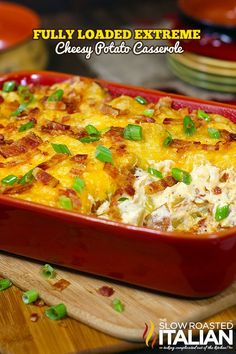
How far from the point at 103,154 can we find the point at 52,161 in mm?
237

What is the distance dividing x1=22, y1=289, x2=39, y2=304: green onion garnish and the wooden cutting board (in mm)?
26

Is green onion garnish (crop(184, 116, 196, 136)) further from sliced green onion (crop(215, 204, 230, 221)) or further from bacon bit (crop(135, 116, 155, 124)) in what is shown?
sliced green onion (crop(215, 204, 230, 221))

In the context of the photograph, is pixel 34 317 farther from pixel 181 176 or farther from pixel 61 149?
pixel 181 176

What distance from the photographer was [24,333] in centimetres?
272

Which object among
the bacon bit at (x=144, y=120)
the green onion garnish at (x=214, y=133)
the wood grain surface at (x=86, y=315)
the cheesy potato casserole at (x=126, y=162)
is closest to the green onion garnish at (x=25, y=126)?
the cheesy potato casserole at (x=126, y=162)

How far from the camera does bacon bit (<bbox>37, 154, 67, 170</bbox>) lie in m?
2.99

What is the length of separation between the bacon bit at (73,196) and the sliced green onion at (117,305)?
43 centimetres

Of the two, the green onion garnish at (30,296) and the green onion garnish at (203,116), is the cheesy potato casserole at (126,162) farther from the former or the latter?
the green onion garnish at (30,296)

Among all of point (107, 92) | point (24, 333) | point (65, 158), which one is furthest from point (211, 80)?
point (24, 333)

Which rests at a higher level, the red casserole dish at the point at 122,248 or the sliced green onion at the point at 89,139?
the sliced green onion at the point at 89,139

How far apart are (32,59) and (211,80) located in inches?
52.7

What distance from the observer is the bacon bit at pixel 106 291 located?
285 cm

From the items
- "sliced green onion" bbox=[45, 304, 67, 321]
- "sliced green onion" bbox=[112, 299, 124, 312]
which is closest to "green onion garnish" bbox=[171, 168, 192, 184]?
"sliced green onion" bbox=[112, 299, 124, 312]

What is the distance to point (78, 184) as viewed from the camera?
285 cm
